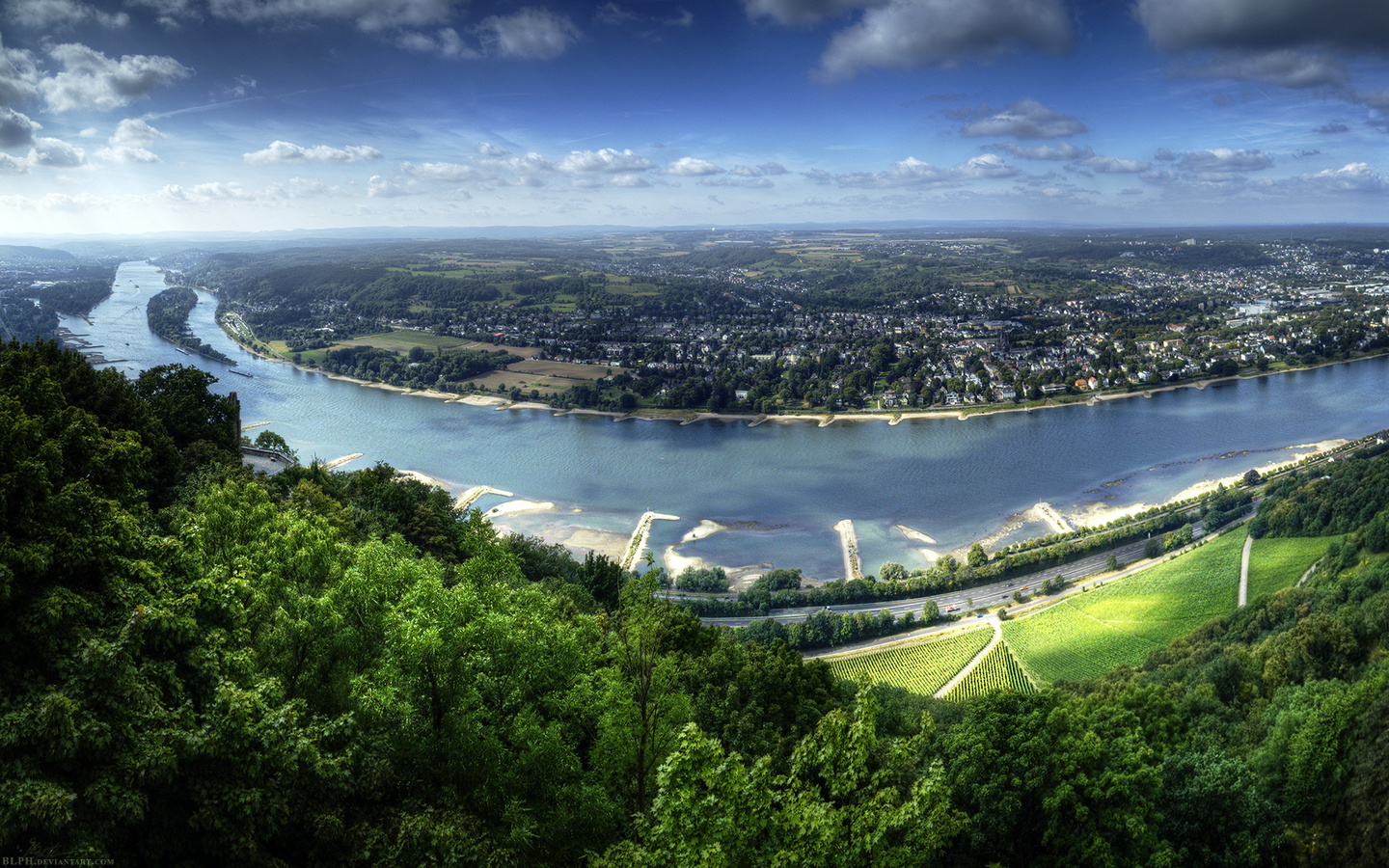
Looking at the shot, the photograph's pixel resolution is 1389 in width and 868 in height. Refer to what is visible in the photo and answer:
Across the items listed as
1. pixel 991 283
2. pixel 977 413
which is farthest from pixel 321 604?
pixel 991 283

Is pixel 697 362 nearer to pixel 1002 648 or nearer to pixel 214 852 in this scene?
pixel 1002 648

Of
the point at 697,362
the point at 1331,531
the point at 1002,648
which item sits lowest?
the point at 1002,648

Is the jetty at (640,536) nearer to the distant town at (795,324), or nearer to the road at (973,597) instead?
the road at (973,597)

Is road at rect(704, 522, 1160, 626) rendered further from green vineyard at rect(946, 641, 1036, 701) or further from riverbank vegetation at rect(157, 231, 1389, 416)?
riverbank vegetation at rect(157, 231, 1389, 416)

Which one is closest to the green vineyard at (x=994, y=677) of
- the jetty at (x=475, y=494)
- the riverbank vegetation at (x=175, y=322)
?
the jetty at (x=475, y=494)

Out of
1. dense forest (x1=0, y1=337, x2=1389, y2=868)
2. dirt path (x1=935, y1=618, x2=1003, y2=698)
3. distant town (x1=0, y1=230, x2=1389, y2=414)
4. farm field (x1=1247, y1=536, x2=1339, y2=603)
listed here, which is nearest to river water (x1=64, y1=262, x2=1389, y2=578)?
distant town (x1=0, y1=230, x2=1389, y2=414)

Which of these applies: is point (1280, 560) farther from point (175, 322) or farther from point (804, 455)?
point (175, 322)
